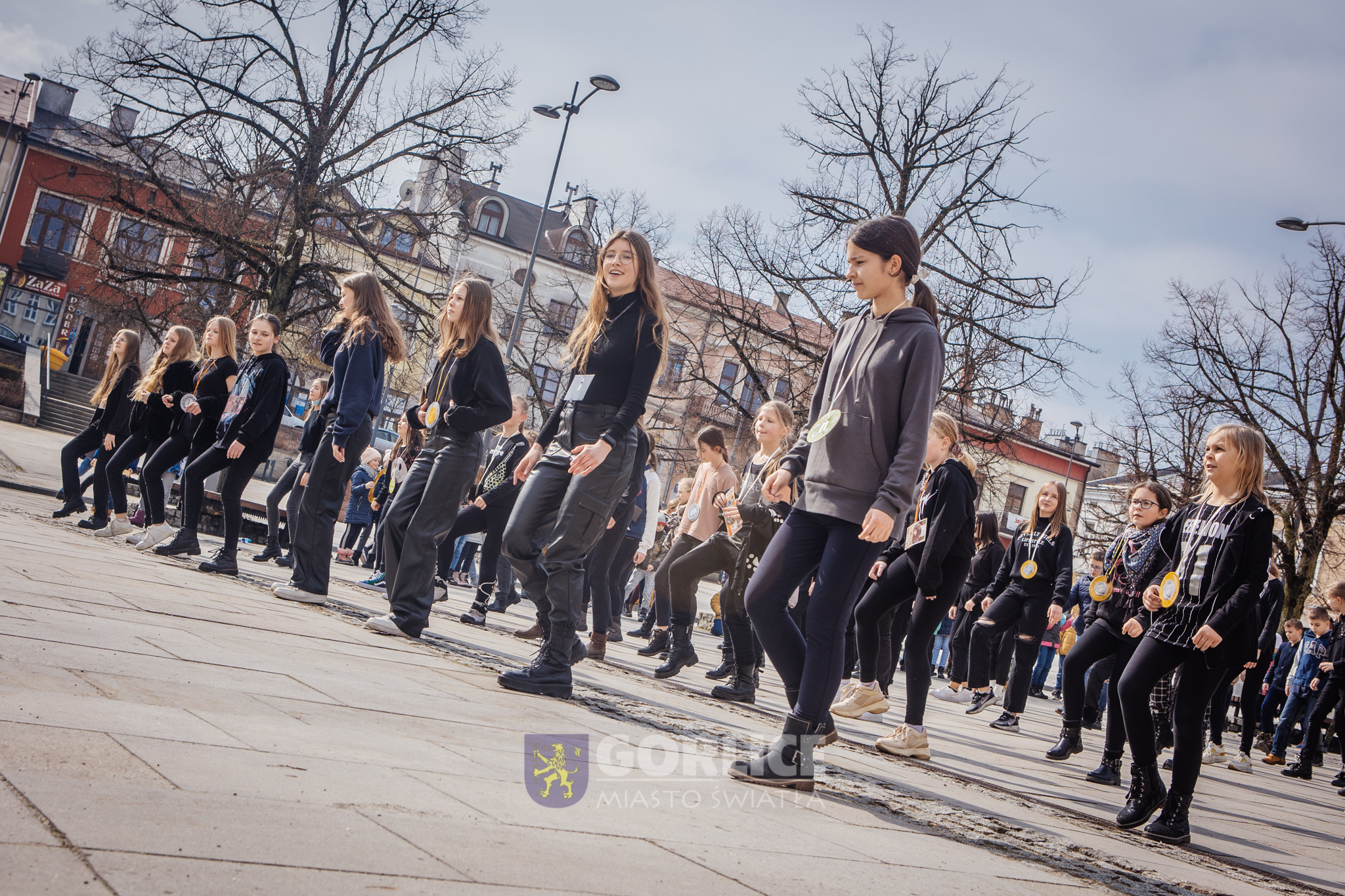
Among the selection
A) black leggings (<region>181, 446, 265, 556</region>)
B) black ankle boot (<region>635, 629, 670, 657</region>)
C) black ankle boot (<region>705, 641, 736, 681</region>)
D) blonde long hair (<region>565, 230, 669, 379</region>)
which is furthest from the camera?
black ankle boot (<region>635, 629, 670, 657</region>)

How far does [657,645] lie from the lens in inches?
316

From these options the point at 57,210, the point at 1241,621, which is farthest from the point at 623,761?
the point at 57,210

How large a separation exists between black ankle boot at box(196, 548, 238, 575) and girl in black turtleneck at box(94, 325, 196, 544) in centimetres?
155

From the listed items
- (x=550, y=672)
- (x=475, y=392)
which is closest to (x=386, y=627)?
(x=475, y=392)

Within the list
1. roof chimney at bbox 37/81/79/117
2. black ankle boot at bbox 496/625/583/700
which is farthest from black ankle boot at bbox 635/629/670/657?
roof chimney at bbox 37/81/79/117

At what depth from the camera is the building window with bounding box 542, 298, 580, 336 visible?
99.3ft

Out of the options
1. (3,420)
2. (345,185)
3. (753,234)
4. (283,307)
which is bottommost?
(3,420)

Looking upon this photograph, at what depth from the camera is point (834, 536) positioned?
359cm

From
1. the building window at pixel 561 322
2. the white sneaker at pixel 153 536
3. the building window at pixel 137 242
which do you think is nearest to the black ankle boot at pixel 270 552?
the white sneaker at pixel 153 536

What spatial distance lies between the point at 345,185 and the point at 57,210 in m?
31.5

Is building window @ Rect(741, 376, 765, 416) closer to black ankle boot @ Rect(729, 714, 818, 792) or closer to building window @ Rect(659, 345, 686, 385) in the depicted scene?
building window @ Rect(659, 345, 686, 385)

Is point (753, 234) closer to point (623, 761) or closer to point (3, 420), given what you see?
point (623, 761)

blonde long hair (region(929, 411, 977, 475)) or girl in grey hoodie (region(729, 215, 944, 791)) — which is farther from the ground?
blonde long hair (region(929, 411, 977, 475))

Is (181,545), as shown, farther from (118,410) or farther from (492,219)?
(492,219)
